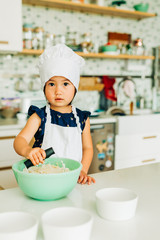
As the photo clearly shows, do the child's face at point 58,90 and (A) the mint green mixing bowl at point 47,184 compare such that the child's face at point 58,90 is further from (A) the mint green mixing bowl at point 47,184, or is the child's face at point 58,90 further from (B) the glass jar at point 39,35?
(B) the glass jar at point 39,35

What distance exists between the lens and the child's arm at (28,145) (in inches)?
37.9

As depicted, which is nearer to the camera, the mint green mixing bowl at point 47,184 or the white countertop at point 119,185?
the white countertop at point 119,185

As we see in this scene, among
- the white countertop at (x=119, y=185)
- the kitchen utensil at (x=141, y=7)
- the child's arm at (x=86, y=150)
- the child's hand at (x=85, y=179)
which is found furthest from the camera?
the kitchen utensil at (x=141, y=7)

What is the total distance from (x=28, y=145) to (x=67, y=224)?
64cm

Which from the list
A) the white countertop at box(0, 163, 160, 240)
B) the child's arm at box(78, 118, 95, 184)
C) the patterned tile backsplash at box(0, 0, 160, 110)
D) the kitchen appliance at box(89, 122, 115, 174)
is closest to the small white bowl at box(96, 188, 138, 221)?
the white countertop at box(0, 163, 160, 240)

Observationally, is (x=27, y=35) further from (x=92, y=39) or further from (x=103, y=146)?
(x=103, y=146)

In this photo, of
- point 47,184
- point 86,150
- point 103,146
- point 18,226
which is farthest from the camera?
point 103,146

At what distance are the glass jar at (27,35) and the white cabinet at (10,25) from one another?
0.26 m

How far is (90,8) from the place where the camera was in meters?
3.35

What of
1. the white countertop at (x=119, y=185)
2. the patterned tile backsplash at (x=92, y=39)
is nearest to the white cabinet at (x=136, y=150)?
the patterned tile backsplash at (x=92, y=39)

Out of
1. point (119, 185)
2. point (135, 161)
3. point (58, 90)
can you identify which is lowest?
point (135, 161)

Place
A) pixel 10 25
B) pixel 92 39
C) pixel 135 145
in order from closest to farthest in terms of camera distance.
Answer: pixel 10 25
pixel 135 145
pixel 92 39

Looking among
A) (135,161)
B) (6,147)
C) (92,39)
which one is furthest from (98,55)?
(6,147)

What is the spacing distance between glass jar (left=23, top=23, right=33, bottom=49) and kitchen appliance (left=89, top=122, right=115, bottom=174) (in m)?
1.06
